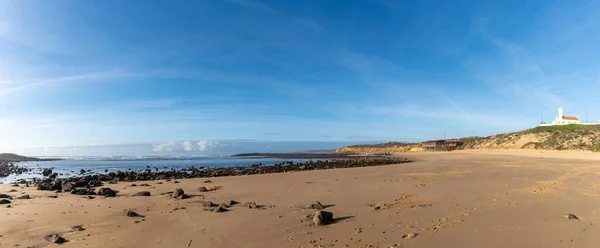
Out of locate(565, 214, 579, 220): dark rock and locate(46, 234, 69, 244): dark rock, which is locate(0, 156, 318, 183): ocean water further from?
locate(565, 214, 579, 220): dark rock

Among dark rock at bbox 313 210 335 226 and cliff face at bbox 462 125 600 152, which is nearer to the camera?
dark rock at bbox 313 210 335 226

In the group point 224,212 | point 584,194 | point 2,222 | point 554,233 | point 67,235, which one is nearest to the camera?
point 554,233

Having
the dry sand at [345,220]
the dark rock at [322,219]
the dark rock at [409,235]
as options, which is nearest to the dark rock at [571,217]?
the dry sand at [345,220]

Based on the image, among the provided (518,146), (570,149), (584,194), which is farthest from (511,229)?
(518,146)

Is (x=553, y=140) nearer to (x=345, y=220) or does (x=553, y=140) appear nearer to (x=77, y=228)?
(x=345, y=220)

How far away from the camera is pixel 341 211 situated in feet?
33.3

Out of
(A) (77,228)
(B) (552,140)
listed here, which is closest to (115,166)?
(A) (77,228)

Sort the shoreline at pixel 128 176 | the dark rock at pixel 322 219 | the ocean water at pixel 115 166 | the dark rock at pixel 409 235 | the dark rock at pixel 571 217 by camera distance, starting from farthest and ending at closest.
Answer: the ocean water at pixel 115 166 → the shoreline at pixel 128 176 → the dark rock at pixel 322 219 → the dark rock at pixel 571 217 → the dark rock at pixel 409 235

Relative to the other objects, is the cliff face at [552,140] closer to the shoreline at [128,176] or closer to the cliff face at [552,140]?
the cliff face at [552,140]

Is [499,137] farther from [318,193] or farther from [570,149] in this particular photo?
[318,193]

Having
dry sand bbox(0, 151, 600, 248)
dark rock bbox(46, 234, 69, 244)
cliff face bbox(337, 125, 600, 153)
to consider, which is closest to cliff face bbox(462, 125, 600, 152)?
cliff face bbox(337, 125, 600, 153)

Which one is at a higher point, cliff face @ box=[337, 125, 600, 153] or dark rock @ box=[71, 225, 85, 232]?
cliff face @ box=[337, 125, 600, 153]

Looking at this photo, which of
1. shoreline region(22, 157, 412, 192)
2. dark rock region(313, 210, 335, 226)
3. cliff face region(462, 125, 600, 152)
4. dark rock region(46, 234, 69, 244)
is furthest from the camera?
cliff face region(462, 125, 600, 152)

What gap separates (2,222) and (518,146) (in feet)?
231
